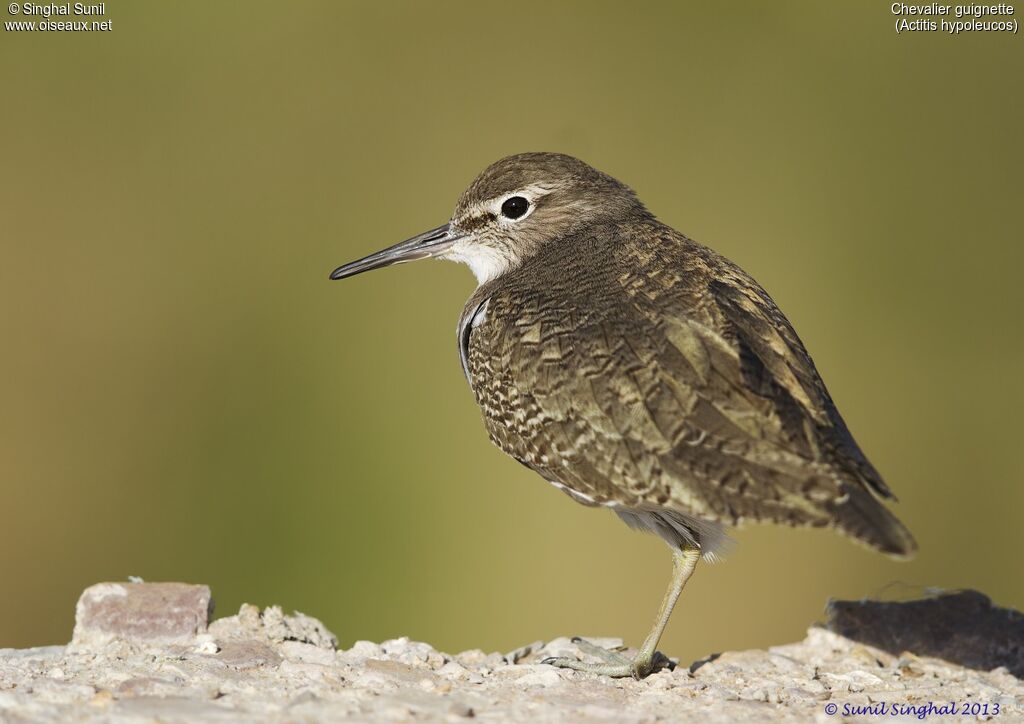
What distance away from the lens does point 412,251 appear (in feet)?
25.5

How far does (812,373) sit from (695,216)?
406 centimetres

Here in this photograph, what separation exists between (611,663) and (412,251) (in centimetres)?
300

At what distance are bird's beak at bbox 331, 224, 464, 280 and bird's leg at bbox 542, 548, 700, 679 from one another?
8.55 feet

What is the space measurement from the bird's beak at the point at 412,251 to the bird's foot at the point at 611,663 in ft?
8.95

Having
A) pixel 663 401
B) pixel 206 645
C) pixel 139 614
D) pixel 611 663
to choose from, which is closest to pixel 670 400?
pixel 663 401

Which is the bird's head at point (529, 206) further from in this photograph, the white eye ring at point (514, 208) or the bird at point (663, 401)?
the bird at point (663, 401)

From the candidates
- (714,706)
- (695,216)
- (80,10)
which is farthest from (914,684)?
(80,10)

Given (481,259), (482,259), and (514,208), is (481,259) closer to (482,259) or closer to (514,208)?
(482,259)

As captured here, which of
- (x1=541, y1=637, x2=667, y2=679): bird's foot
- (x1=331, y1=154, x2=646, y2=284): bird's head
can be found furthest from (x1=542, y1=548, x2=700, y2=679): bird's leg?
(x1=331, y1=154, x2=646, y2=284): bird's head

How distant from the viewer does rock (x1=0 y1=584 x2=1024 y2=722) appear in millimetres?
4566

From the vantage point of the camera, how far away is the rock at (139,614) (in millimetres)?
5637

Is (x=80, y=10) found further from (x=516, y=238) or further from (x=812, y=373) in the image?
(x=812, y=373)

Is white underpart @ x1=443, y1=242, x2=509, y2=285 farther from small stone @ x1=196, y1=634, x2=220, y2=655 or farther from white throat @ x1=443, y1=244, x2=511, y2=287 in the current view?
small stone @ x1=196, y1=634, x2=220, y2=655

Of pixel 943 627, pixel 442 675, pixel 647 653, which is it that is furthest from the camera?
Result: pixel 943 627
